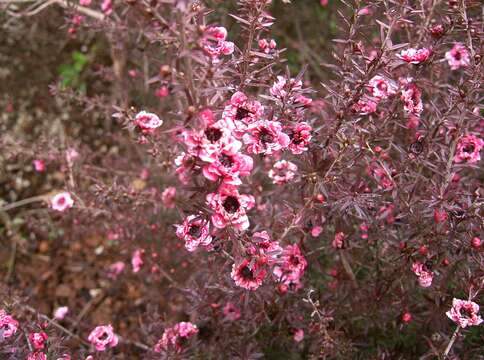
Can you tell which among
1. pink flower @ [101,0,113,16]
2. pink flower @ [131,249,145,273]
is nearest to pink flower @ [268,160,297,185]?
pink flower @ [131,249,145,273]

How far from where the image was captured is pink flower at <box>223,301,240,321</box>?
2.44 m

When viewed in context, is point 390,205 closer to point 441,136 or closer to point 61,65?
point 441,136

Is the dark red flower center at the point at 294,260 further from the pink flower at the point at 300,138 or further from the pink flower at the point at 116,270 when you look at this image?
the pink flower at the point at 116,270

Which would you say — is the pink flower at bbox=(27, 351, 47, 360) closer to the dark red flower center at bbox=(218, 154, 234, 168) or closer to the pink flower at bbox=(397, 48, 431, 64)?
the dark red flower center at bbox=(218, 154, 234, 168)

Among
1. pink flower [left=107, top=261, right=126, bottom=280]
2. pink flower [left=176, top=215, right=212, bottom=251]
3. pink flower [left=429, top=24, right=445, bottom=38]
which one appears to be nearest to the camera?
pink flower [left=176, top=215, right=212, bottom=251]

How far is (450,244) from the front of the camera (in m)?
2.06

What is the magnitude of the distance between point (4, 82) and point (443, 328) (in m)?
4.34

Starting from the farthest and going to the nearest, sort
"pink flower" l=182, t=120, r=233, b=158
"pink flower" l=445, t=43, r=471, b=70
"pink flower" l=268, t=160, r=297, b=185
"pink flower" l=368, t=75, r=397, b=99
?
1. "pink flower" l=445, t=43, r=471, b=70
2. "pink flower" l=268, t=160, r=297, b=185
3. "pink flower" l=368, t=75, r=397, b=99
4. "pink flower" l=182, t=120, r=233, b=158

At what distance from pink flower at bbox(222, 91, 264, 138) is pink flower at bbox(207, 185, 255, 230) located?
224 millimetres

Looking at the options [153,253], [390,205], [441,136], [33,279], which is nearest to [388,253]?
[390,205]

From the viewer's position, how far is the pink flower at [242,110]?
172cm

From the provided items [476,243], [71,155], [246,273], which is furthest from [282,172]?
[71,155]

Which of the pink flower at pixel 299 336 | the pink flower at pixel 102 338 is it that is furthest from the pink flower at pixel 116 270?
the pink flower at pixel 299 336

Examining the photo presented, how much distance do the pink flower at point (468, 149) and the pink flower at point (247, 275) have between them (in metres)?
1.00
